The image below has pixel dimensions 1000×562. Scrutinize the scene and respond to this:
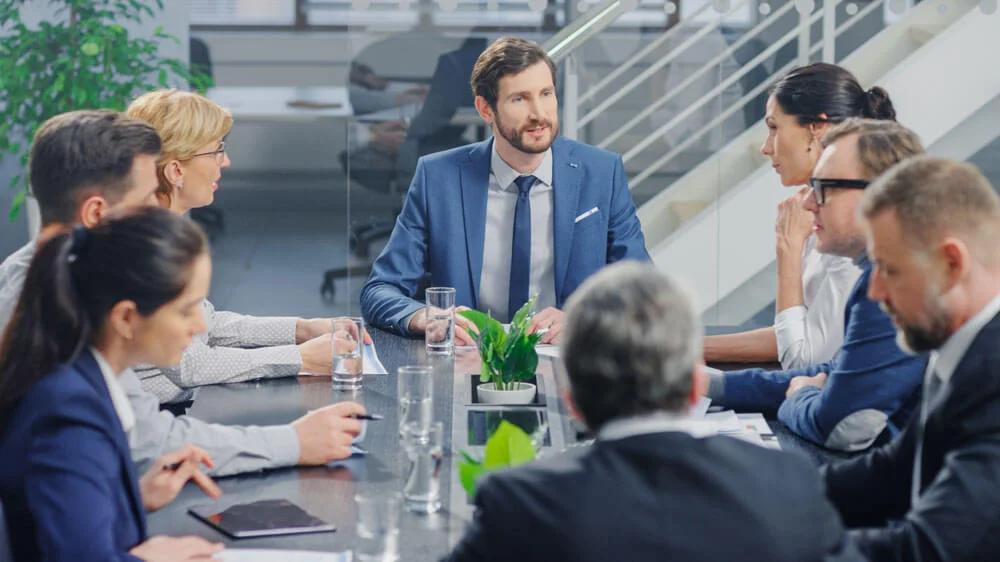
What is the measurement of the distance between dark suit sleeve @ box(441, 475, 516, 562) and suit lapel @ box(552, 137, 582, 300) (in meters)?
2.15

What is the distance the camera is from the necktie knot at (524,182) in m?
Answer: 3.51

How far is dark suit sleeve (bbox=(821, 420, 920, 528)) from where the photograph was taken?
1.82 meters

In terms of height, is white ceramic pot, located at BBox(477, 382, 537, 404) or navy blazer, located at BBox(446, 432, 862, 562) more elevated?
navy blazer, located at BBox(446, 432, 862, 562)

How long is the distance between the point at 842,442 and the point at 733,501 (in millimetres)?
931

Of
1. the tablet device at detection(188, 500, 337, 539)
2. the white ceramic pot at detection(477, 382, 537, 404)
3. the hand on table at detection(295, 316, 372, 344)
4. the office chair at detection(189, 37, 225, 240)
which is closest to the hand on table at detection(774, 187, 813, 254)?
the white ceramic pot at detection(477, 382, 537, 404)

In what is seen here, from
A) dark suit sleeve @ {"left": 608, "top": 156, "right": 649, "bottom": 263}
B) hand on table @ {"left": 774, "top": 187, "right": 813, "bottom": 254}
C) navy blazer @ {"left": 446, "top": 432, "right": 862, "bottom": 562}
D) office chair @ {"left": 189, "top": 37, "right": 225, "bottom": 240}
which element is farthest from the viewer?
office chair @ {"left": 189, "top": 37, "right": 225, "bottom": 240}

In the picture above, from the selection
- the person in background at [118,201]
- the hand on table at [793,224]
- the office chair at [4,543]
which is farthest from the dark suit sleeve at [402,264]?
the office chair at [4,543]

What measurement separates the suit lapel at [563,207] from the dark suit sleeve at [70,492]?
76.3 inches

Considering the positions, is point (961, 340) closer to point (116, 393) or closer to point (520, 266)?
point (116, 393)

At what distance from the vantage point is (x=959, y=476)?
158 centimetres

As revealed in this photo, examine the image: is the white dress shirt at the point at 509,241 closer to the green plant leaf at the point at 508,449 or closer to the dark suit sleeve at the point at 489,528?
the green plant leaf at the point at 508,449

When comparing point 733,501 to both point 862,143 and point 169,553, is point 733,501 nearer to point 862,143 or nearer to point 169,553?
point 169,553

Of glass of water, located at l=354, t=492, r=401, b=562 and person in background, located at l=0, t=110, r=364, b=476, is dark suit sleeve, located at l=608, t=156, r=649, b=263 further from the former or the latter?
glass of water, located at l=354, t=492, r=401, b=562

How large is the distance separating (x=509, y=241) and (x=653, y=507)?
2.30 metres
